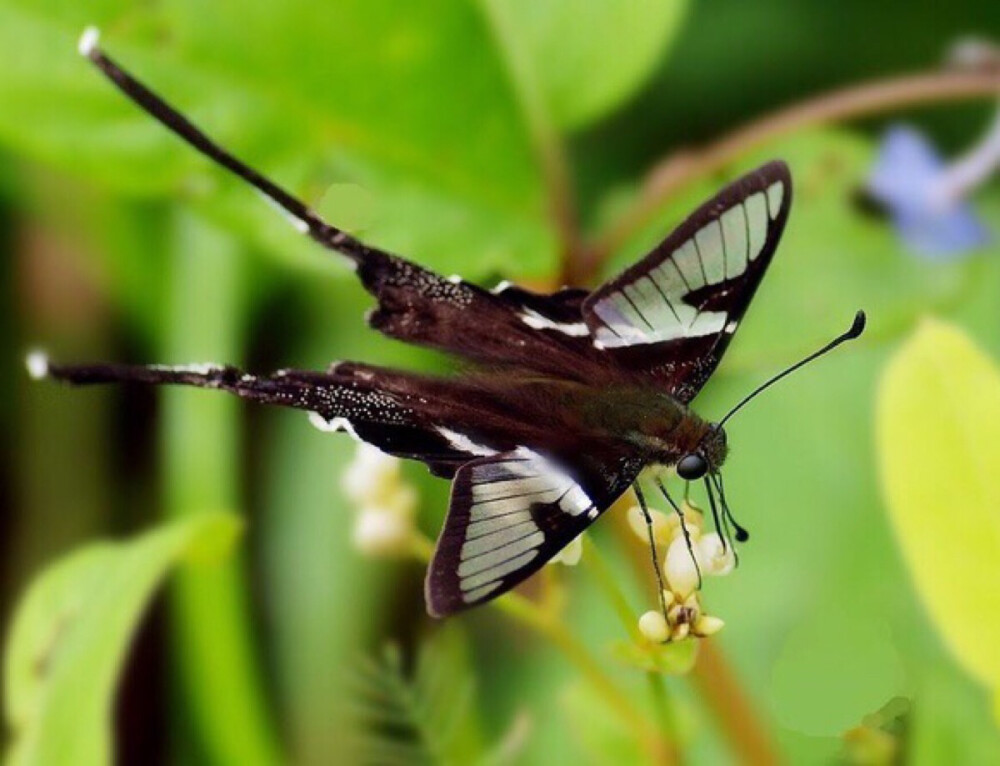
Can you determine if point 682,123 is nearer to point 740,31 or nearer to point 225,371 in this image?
point 740,31

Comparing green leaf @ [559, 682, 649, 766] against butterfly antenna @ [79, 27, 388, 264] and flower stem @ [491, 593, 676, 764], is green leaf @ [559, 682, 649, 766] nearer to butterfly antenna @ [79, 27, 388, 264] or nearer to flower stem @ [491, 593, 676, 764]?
flower stem @ [491, 593, 676, 764]

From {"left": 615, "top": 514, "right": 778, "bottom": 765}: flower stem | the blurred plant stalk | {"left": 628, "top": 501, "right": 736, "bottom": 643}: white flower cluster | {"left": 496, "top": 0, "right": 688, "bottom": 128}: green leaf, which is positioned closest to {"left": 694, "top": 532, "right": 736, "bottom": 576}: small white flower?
{"left": 628, "top": 501, "right": 736, "bottom": 643}: white flower cluster

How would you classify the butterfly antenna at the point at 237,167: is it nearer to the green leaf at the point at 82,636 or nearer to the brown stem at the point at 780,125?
the green leaf at the point at 82,636

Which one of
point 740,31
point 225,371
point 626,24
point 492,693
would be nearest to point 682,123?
point 740,31

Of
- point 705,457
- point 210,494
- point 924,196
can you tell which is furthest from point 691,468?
point 210,494

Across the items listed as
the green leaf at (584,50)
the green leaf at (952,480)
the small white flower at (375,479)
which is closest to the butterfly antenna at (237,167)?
the small white flower at (375,479)

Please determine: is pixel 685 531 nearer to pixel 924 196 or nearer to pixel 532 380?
pixel 532 380

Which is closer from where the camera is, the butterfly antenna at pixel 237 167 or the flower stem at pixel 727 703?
the butterfly antenna at pixel 237 167
